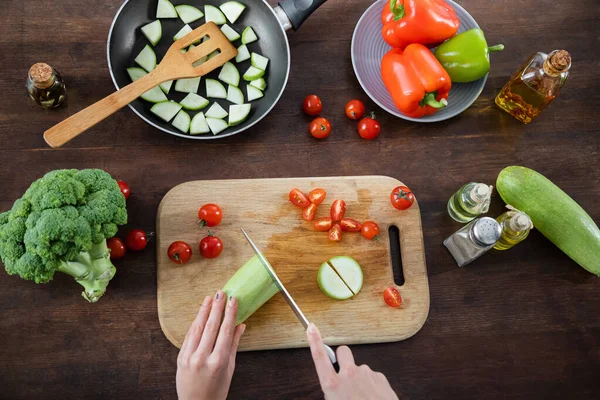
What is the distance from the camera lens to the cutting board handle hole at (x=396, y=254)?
2158mm

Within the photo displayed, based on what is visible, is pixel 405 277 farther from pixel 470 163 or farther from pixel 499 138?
pixel 499 138

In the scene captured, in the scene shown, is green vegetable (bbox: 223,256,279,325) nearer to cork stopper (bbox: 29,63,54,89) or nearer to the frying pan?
the frying pan

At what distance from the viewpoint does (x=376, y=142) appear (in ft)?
7.36

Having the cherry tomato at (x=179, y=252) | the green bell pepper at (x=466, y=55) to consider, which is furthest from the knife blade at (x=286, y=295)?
the green bell pepper at (x=466, y=55)

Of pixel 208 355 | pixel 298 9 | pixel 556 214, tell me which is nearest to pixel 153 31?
pixel 298 9

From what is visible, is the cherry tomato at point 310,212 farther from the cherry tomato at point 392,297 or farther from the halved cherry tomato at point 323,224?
the cherry tomato at point 392,297

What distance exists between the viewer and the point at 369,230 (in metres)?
2.09

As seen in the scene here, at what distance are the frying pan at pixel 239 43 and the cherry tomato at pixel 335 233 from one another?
50cm

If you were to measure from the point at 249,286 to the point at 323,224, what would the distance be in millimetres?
397

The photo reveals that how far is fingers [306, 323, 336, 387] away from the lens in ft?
5.47

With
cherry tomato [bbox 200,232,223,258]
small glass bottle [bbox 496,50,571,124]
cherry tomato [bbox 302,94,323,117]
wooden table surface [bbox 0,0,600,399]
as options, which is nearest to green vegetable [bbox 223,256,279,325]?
cherry tomato [bbox 200,232,223,258]

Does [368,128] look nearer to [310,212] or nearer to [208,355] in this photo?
[310,212]

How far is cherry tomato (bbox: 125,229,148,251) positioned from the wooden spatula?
1.31 feet

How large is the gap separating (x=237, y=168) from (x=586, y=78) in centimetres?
159
